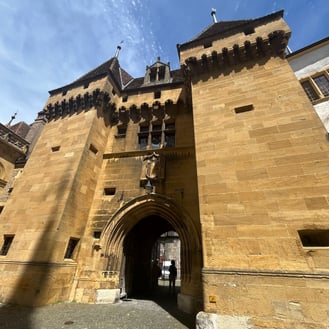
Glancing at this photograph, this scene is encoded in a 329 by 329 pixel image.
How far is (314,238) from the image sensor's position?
359 centimetres

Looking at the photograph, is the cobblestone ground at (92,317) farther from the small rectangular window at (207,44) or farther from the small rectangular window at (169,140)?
the small rectangular window at (207,44)

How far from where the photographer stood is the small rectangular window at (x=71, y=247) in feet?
19.6

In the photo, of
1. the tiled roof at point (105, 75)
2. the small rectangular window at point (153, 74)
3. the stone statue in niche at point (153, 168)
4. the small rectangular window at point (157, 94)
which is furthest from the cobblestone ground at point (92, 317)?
the small rectangular window at point (153, 74)

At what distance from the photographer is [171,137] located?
8.48 m

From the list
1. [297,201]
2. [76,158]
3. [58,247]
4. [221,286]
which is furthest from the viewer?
[76,158]

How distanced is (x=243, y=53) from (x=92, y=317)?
8.93 meters

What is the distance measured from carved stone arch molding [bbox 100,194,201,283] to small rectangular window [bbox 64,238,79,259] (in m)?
0.89

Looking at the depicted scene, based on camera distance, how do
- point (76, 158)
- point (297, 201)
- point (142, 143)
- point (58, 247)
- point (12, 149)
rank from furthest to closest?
point (12, 149), point (142, 143), point (76, 158), point (58, 247), point (297, 201)

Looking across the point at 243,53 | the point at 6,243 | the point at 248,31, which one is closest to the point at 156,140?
the point at 243,53

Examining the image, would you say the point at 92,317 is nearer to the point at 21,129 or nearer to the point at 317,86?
the point at 317,86

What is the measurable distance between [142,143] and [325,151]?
649cm

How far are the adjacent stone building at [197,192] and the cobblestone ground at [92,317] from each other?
0.46 metres

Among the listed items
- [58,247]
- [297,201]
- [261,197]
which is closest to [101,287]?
[58,247]

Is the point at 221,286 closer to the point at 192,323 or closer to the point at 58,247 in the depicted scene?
the point at 192,323
